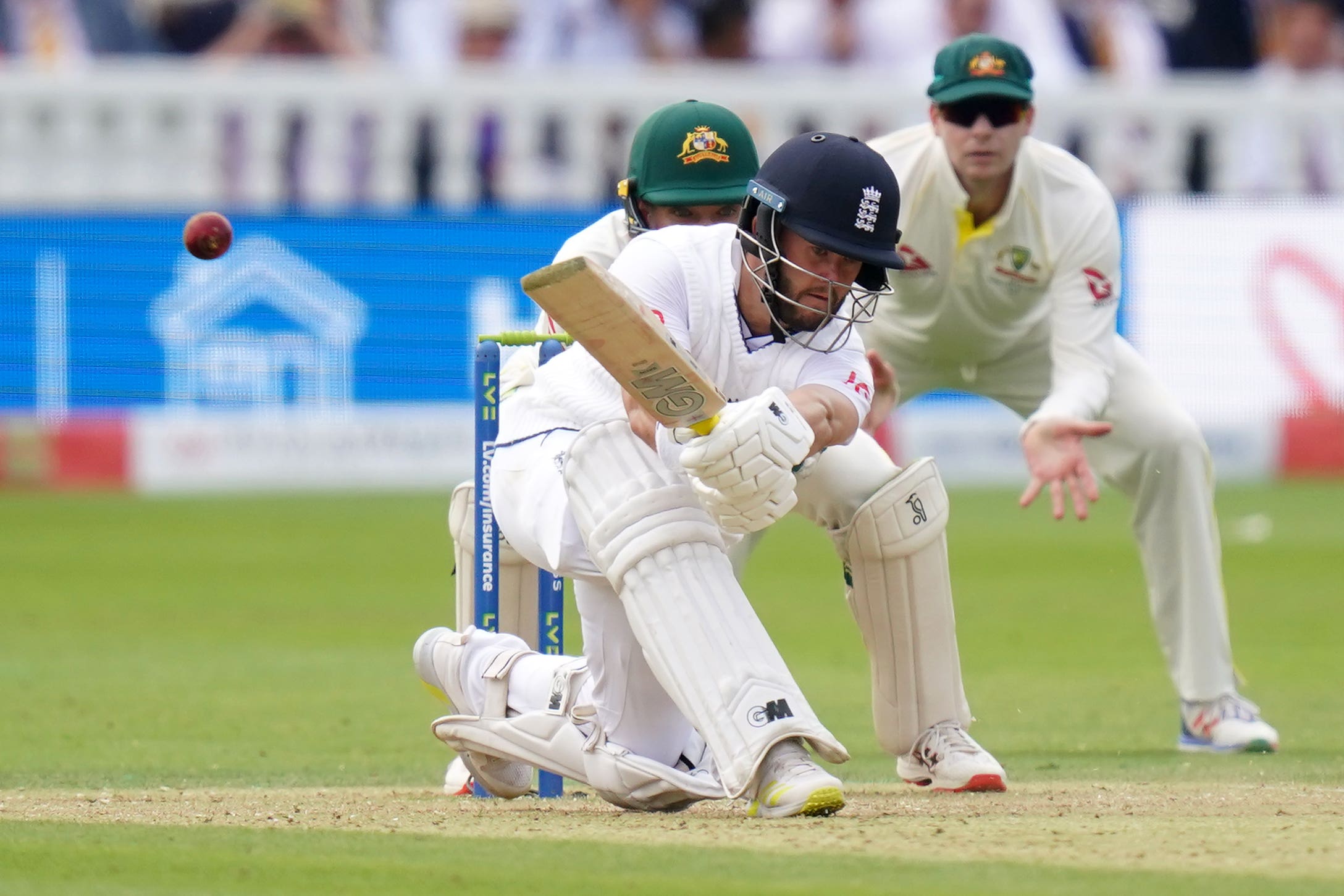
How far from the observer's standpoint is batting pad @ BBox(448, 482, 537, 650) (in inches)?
201

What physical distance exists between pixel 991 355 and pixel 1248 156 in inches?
314

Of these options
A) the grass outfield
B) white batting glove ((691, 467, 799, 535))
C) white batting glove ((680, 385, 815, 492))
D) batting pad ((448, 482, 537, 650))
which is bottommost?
the grass outfield

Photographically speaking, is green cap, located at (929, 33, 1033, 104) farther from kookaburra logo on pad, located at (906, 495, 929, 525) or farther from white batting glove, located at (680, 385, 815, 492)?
white batting glove, located at (680, 385, 815, 492)

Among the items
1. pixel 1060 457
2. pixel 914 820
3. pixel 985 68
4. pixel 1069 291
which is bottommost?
pixel 914 820

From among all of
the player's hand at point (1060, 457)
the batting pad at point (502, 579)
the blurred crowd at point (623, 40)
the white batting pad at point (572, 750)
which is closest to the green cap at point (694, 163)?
the batting pad at point (502, 579)

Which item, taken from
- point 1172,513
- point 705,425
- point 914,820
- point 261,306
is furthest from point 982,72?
point 261,306

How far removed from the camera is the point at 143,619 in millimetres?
8438

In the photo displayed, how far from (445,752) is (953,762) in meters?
1.59

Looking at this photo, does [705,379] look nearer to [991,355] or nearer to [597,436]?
[597,436]

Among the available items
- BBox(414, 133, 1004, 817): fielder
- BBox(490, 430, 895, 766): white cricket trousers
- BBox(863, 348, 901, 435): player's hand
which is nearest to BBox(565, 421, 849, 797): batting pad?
BBox(414, 133, 1004, 817): fielder

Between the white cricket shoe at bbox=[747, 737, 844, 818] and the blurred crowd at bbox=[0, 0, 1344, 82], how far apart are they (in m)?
9.92

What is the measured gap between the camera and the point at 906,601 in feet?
15.5

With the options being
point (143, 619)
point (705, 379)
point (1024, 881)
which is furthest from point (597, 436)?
point (143, 619)

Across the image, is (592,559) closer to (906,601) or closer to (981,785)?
Answer: (906,601)
